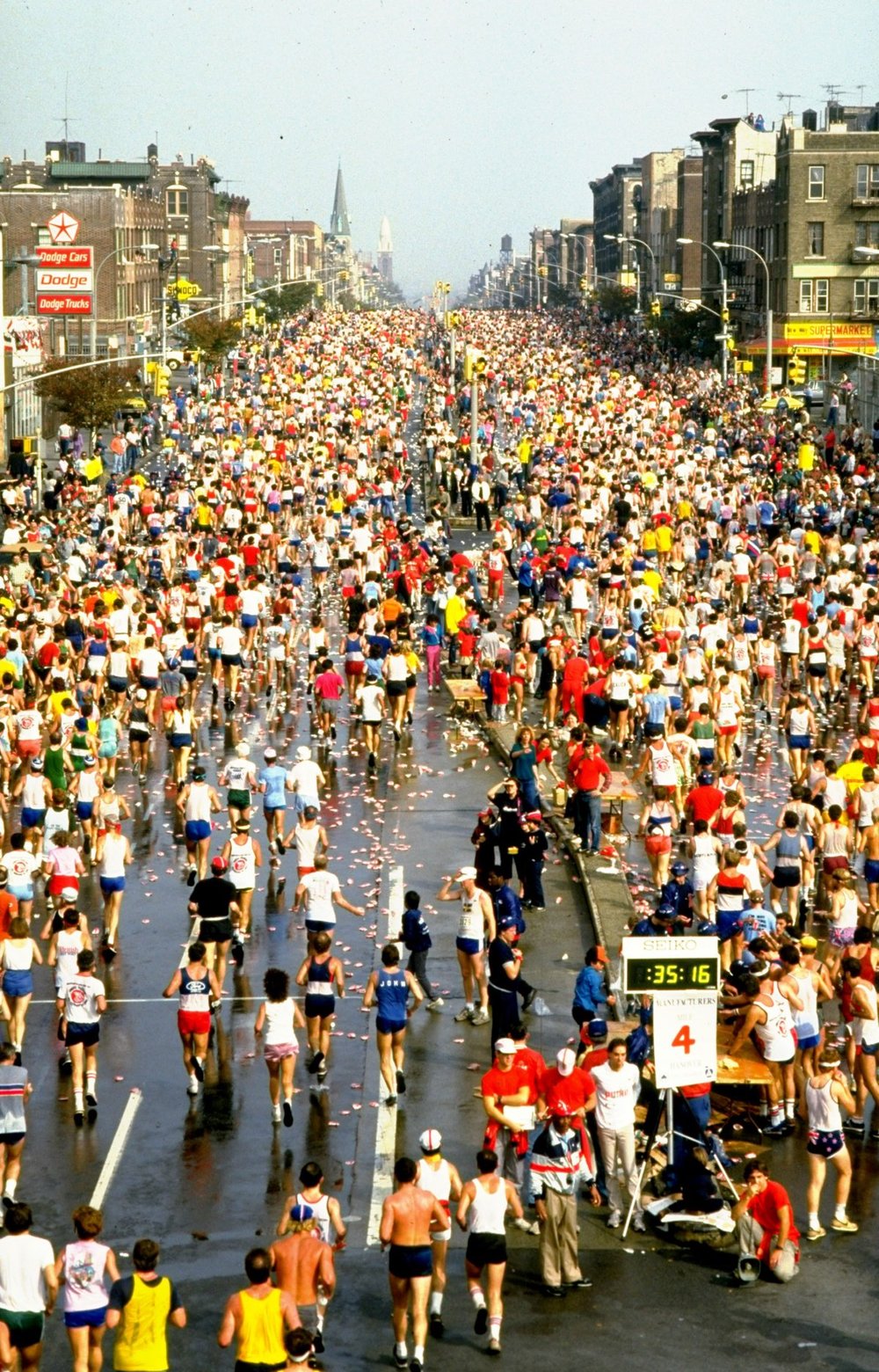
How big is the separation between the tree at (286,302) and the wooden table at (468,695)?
111904 mm

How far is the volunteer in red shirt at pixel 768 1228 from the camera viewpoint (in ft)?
42.7

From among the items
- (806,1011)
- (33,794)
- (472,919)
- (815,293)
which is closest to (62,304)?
(33,794)

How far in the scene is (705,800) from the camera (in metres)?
20.9

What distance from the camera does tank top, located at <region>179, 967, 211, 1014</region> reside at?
52.8 ft

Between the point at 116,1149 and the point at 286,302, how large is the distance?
143m

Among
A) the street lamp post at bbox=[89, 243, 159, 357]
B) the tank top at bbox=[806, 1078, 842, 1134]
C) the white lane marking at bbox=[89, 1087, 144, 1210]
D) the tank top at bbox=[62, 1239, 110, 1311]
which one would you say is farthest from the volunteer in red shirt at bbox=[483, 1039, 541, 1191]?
the street lamp post at bbox=[89, 243, 159, 357]

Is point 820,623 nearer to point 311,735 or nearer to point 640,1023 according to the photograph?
point 311,735

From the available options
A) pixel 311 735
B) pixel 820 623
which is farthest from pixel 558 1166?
pixel 820 623

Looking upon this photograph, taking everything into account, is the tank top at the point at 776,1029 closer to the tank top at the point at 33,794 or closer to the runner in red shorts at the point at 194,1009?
the runner in red shorts at the point at 194,1009

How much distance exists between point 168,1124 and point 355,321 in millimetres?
157419

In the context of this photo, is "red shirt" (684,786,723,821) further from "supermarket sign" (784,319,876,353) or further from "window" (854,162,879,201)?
"window" (854,162,879,201)

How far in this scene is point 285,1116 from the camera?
15.7 m

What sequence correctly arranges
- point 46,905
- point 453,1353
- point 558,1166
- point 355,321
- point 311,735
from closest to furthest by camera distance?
point 453,1353 → point 558,1166 → point 46,905 → point 311,735 → point 355,321

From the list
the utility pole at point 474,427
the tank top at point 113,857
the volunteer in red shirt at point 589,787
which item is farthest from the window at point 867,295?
the tank top at point 113,857
